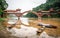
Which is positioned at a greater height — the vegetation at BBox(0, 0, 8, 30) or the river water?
the vegetation at BBox(0, 0, 8, 30)

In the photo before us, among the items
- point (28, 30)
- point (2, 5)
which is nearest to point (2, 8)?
point (2, 5)

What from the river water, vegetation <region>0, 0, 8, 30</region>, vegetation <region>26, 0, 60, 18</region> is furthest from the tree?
vegetation <region>26, 0, 60, 18</region>

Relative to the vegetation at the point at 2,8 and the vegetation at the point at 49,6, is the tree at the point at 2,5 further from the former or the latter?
the vegetation at the point at 49,6

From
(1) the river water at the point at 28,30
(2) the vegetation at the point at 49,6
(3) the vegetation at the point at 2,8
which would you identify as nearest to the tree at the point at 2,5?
(3) the vegetation at the point at 2,8

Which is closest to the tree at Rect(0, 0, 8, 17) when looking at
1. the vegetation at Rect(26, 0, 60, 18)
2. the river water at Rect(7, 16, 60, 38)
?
the river water at Rect(7, 16, 60, 38)

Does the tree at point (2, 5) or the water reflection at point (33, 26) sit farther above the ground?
the tree at point (2, 5)

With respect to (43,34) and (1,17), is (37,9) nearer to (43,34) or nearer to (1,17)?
(43,34)

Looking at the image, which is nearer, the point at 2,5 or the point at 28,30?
the point at 28,30

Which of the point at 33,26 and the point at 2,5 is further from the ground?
the point at 2,5

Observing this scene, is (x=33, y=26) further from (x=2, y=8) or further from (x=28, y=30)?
(x=2, y=8)

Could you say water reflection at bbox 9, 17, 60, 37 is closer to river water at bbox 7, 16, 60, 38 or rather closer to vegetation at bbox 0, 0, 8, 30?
river water at bbox 7, 16, 60, 38

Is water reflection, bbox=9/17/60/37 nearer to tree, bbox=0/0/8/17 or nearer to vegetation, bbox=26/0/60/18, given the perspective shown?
vegetation, bbox=26/0/60/18

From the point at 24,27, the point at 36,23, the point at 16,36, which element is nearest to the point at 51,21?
the point at 36,23

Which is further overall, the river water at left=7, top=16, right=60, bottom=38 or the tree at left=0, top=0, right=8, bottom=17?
the tree at left=0, top=0, right=8, bottom=17
